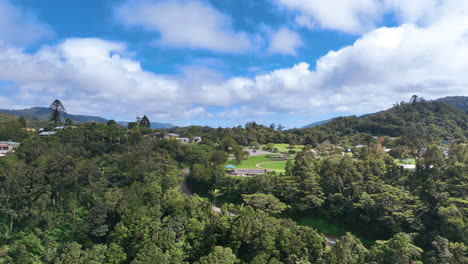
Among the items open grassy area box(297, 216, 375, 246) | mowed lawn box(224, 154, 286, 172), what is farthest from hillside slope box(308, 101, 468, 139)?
open grassy area box(297, 216, 375, 246)

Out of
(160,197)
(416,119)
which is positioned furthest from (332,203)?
(416,119)

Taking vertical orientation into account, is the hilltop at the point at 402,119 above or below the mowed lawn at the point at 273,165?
above

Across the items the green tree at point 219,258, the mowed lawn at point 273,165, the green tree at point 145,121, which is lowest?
the green tree at point 219,258

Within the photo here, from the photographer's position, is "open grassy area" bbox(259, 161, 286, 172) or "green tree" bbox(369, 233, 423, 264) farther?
"open grassy area" bbox(259, 161, 286, 172)

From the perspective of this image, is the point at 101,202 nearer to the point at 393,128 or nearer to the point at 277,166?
the point at 277,166

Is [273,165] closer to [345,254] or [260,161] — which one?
[260,161]

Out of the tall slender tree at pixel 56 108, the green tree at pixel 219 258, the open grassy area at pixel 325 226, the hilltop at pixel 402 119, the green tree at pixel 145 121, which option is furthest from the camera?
the hilltop at pixel 402 119

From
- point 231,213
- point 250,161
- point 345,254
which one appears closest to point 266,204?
point 231,213

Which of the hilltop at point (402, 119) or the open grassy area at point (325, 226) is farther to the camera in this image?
the hilltop at point (402, 119)

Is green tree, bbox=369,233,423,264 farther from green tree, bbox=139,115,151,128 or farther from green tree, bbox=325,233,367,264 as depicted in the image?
green tree, bbox=139,115,151,128

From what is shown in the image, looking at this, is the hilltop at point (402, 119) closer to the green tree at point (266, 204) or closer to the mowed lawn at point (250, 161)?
the mowed lawn at point (250, 161)

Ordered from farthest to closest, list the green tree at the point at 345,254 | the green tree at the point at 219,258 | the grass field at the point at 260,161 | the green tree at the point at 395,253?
the grass field at the point at 260,161 < the green tree at the point at 219,258 < the green tree at the point at 395,253 < the green tree at the point at 345,254

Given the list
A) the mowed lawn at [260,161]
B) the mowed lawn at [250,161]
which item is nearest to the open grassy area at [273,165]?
the mowed lawn at [260,161]
